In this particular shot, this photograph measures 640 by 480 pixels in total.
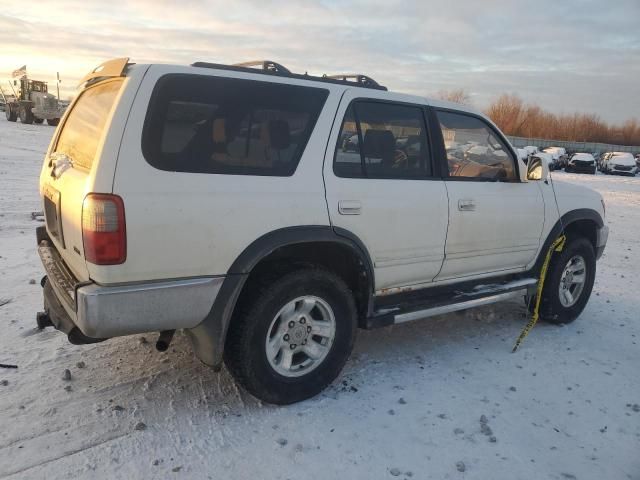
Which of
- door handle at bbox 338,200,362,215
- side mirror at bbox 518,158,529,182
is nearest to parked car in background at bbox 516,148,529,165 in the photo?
side mirror at bbox 518,158,529,182

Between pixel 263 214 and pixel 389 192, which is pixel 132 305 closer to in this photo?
pixel 263 214

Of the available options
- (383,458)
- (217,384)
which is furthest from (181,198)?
(383,458)

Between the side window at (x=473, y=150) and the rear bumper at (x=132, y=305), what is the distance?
2.18 m

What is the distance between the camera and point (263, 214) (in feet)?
9.84

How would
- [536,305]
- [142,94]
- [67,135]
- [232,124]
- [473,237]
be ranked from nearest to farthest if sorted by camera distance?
1. [142,94]
2. [232,124]
3. [67,135]
4. [473,237]
5. [536,305]

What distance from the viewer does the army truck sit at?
34.6 meters

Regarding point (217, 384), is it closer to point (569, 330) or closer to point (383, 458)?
point (383, 458)

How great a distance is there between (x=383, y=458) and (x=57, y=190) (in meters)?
2.45

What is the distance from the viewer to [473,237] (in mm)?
4133

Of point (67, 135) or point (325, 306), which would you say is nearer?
point (325, 306)

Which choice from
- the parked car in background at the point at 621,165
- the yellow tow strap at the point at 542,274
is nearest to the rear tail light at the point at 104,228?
the yellow tow strap at the point at 542,274

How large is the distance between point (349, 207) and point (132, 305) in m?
1.43

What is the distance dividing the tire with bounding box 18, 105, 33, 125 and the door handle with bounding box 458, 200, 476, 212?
3790cm

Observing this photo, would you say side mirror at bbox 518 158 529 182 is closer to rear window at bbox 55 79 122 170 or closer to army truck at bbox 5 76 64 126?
rear window at bbox 55 79 122 170
